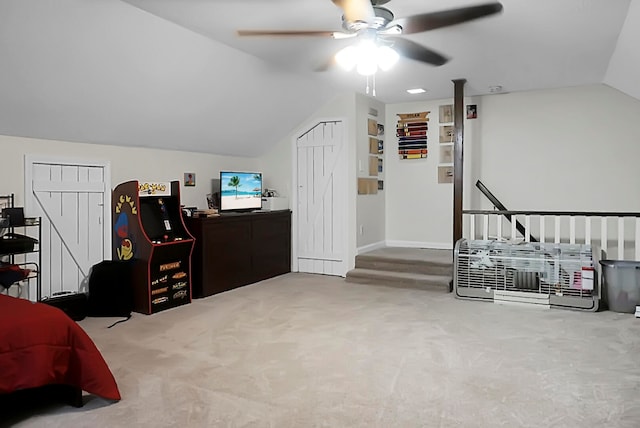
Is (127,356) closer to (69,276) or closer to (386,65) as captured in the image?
(69,276)

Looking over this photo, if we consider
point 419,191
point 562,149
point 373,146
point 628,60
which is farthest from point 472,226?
point 628,60

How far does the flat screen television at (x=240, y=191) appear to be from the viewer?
235 inches

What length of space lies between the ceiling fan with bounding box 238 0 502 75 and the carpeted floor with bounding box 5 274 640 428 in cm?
219

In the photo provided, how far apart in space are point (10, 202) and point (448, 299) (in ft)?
14.6

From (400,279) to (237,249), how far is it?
2.06m

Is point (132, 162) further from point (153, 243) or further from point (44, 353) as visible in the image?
point (44, 353)

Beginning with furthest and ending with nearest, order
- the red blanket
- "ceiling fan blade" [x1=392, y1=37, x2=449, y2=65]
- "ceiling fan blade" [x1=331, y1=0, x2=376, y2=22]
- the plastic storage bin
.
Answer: the plastic storage bin
"ceiling fan blade" [x1=392, y1=37, x2=449, y2=65]
"ceiling fan blade" [x1=331, y1=0, x2=376, y2=22]
the red blanket

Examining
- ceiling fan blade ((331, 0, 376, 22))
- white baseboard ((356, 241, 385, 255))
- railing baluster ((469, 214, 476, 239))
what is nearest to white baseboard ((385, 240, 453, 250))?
white baseboard ((356, 241, 385, 255))

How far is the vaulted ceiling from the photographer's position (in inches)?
136

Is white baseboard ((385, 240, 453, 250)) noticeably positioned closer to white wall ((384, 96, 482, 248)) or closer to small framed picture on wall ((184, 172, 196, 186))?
white wall ((384, 96, 482, 248))

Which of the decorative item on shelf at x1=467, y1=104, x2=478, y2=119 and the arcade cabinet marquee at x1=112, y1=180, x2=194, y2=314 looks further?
the decorative item on shelf at x1=467, y1=104, x2=478, y2=119

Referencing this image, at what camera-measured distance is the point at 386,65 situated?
3.50 m

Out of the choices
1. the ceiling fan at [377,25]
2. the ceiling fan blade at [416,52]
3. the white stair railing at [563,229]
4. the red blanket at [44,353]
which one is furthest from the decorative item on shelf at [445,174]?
the red blanket at [44,353]

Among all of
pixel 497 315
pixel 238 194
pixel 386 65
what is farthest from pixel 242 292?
pixel 386 65
